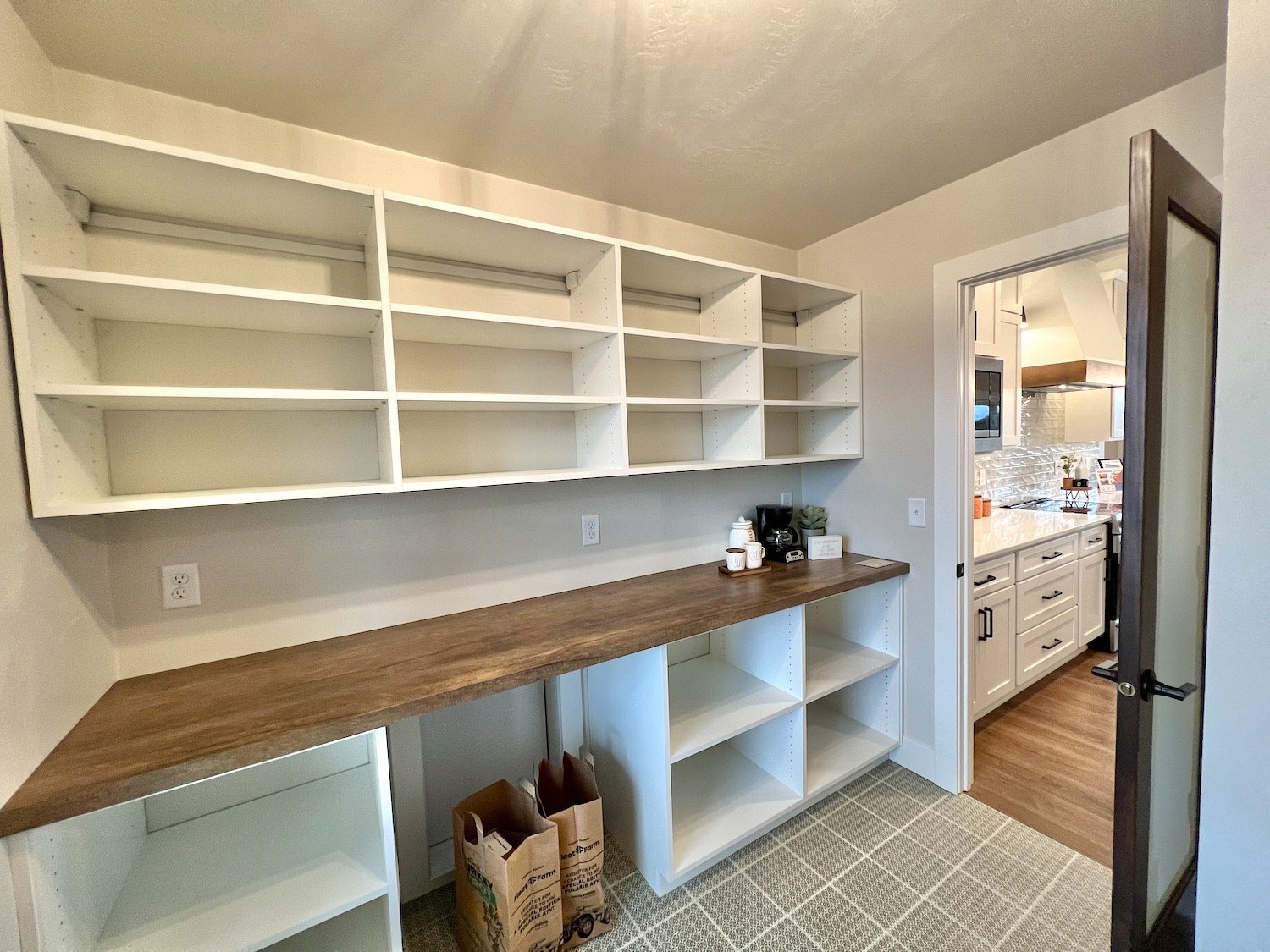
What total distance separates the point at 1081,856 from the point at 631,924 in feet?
5.09

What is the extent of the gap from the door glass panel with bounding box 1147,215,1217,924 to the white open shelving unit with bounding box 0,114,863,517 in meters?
1.08

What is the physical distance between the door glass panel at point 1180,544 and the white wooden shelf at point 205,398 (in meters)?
1.81

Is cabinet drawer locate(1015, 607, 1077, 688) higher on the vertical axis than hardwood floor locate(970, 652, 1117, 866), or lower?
higher

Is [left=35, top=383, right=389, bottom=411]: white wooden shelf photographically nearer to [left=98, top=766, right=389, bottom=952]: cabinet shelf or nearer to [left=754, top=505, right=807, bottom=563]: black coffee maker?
[left=98, top=766, right=389, bottom=952]: cabinet shelf

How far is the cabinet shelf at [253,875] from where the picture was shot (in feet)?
3.33

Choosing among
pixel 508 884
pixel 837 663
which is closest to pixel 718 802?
pixel 837 663

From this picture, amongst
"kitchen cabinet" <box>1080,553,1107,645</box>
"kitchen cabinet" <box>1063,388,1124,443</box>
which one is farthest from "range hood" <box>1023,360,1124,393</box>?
"kitchen cabinet" <box>1080,553,1107,645</box>

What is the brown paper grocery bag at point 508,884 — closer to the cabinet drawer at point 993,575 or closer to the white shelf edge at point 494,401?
the white shelf edge at point 494,401

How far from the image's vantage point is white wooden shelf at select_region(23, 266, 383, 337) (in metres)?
1.02

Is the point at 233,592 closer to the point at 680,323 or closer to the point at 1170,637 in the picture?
the point at 680,323

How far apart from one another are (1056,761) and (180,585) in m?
3.36

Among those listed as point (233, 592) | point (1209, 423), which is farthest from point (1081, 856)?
point (233, 592)

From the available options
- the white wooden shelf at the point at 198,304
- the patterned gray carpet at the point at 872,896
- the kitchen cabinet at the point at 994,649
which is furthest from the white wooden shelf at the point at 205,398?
the kitchen cabinet at the point at 994,649

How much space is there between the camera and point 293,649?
4.63 feet
